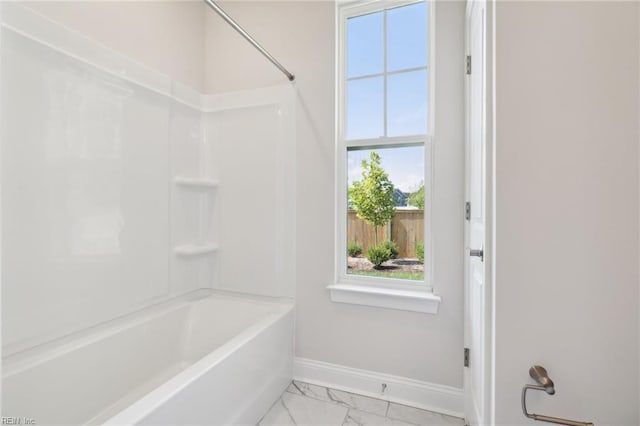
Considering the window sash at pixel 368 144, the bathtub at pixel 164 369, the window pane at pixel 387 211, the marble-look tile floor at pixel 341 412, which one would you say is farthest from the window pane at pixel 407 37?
the marble-look tile floor at pixel 341 412

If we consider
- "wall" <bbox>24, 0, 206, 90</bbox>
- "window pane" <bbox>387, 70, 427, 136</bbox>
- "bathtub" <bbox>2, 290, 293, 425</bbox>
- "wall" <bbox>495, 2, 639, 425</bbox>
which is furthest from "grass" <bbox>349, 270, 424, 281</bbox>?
"wall" <bbox>24, 0, 206, 90</bbox>

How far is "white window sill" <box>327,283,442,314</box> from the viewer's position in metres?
1.73

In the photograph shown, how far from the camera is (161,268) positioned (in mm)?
1972

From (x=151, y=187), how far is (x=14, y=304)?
87cm

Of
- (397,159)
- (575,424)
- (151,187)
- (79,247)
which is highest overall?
(397,159)

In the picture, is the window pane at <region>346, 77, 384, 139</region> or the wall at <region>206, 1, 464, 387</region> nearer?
the wall at <region>206, 1, 464, 387</region>

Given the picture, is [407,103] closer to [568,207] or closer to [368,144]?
[368,144]

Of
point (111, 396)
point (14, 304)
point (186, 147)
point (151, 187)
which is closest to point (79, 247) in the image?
point (14, 304)

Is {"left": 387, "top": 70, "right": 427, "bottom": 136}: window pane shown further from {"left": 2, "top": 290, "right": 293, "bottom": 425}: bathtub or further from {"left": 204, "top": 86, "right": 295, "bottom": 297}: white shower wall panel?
{"left": 2, "top": 290, "right": 293, "bottom": 425}: bathtub

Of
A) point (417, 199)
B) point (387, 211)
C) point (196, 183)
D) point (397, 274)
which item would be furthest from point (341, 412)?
point (196, 183)

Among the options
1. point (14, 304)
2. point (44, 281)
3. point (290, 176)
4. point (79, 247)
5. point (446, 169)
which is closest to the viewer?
point (14, 304)

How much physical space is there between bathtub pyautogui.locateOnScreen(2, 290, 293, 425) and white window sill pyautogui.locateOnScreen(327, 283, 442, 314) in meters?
0.39

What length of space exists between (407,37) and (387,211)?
112cm

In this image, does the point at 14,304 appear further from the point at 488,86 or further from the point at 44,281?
the point at 488,86
